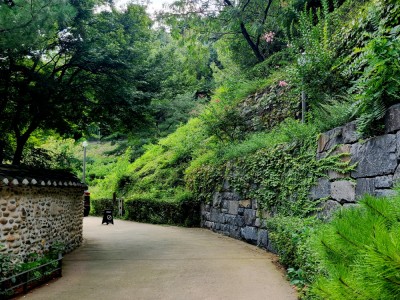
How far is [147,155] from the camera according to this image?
21.0 metres

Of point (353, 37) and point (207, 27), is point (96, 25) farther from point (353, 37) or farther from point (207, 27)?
point (207, 27)

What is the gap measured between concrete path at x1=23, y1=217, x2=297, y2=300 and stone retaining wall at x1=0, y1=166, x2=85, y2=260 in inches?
27.2

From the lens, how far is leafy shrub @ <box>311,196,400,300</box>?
1.18 m

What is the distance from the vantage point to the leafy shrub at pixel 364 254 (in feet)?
3.88

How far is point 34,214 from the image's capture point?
21.0ft

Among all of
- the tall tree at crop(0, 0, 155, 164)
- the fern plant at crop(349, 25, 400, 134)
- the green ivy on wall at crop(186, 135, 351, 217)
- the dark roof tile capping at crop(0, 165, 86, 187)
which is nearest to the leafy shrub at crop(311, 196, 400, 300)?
the fern plant at crop(349, 25, 400, 134)

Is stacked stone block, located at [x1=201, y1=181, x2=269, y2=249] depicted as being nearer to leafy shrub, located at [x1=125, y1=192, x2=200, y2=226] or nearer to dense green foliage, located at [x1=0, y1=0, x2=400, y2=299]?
dense green foliage, located at [x1=0, y1=0, x2=400, y2=299]

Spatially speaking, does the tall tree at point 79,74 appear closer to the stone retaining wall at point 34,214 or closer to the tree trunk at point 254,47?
the stone retaining wall at point 34,214

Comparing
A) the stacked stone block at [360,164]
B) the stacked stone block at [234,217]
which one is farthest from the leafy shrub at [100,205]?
the stacked stone block at [360,164]

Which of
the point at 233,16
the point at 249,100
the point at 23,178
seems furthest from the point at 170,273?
the point at 233,16

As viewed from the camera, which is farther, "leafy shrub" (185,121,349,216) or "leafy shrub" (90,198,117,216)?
"leafy shrub" (90,198,117,216)

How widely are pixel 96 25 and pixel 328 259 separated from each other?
757 cm

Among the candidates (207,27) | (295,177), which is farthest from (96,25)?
(207,27)

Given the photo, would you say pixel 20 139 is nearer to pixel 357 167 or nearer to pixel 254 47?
pixel 357 167
